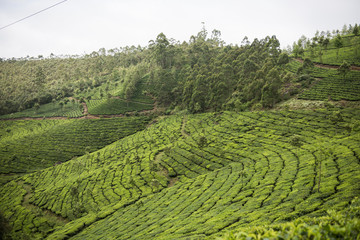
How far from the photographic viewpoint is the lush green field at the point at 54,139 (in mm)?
59375

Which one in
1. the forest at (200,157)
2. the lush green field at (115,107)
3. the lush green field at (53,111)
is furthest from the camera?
the lush green field at (53,111)

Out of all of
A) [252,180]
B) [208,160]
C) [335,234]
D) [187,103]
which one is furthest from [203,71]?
[335,234]

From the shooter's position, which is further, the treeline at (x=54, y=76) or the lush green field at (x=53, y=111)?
the treeline at (x=54, y=76)

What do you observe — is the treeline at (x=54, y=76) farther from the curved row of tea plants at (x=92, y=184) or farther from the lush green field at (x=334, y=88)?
the lush green field at (x=334, y=88)

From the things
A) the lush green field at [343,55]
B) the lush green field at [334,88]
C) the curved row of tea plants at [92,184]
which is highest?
the lush green field at [343,55]

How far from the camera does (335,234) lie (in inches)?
199

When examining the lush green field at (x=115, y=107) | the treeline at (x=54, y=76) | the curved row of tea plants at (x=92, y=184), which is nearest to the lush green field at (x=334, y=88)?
the curved row of tea plants at (x=92, y=184)

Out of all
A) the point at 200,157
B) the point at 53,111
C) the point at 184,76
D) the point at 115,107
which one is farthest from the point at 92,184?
the point at 53,111

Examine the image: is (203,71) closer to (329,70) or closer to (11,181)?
(329,70)

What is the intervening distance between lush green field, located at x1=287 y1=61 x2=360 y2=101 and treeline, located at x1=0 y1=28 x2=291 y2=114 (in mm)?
7950

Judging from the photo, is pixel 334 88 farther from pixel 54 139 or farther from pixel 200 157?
pixel 54 139

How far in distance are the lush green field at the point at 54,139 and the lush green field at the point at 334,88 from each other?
54594 millimetres

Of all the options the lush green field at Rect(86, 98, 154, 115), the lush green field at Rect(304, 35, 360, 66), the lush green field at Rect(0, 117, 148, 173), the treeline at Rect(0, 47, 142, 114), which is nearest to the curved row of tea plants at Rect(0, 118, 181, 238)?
the lush green field at Rect(0, 117, 148, 173)

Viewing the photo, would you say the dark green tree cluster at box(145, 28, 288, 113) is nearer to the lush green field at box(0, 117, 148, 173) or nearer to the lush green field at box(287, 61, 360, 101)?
the lush green field at box(287, 61, 360, 101)
